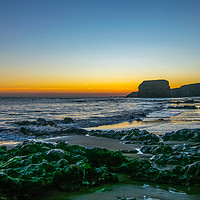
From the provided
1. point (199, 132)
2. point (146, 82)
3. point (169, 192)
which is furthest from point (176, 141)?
point (146, 82)

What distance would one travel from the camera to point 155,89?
5133 inches

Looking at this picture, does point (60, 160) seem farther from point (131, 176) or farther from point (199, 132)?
point (199, 132)

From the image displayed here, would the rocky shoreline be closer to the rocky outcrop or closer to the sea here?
the sea

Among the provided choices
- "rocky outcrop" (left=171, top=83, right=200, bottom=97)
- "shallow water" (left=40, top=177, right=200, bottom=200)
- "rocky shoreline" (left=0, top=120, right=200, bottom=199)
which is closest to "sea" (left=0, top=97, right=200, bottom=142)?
Answer: "rocky shoreline" (left=0, top=120, right=200, bottom=199)

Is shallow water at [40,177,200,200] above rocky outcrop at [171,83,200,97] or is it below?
below

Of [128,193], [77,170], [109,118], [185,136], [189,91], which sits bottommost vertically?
[109,118]

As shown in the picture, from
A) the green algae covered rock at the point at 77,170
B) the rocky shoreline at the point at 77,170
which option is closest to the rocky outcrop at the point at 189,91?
the rocky shoreline at the point at 77,170

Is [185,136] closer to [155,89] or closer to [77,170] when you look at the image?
[77,170]

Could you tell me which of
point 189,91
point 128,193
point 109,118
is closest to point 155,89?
point 189,91

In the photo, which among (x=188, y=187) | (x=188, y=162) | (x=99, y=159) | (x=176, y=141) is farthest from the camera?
(x=176, y=141)

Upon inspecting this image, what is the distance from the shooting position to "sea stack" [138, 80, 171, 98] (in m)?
128

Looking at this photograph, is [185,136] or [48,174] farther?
[185,136]

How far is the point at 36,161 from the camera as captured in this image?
8.60 ft

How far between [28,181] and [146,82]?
13656 centimetres
